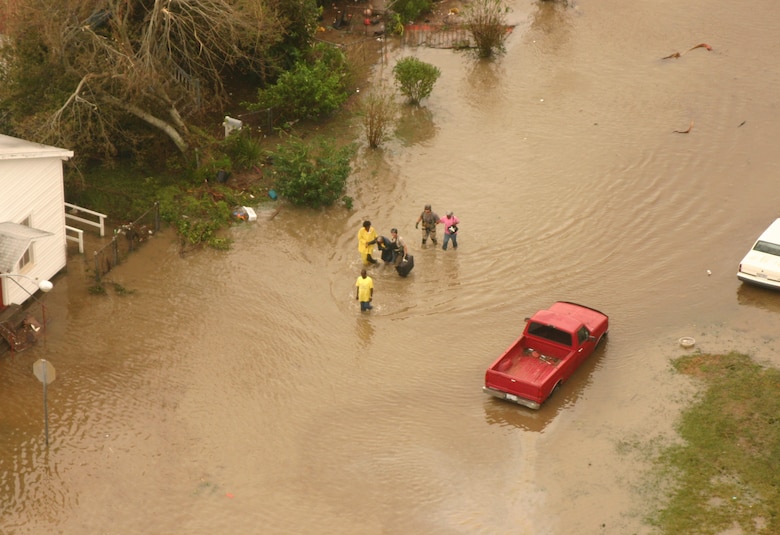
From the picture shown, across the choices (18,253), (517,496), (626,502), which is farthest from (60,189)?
(626,502)

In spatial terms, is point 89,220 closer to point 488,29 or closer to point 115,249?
point 115,249

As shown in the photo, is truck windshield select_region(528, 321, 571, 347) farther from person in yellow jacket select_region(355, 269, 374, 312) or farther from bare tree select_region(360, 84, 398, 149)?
bare tree select_region(360, 84, 398, 149)

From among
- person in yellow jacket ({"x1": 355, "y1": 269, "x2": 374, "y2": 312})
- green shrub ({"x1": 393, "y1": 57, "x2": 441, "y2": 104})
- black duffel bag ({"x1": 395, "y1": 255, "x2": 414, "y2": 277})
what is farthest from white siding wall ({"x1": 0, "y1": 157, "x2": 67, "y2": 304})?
green shrub ({"x1": 393, "y1": 57, "x2": 441, "y2": 104})

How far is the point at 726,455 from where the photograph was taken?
70.4ft

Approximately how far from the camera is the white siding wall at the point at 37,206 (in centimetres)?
2445

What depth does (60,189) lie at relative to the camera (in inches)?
1040

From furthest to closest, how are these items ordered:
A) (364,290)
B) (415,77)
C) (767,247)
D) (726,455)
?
1. (415,77)
2. (767,247)
3. (364,290)
4. (726,455)

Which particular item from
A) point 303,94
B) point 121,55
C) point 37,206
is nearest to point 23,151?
point 37,206

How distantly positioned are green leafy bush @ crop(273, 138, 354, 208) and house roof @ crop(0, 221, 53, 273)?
26.7 ft

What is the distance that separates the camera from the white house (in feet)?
78.1

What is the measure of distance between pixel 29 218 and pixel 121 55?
5767 mm

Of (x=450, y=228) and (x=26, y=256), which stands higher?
(x=450, y=228)

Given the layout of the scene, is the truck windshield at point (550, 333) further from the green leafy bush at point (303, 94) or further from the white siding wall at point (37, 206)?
the green leafy bush at point (303, 94)

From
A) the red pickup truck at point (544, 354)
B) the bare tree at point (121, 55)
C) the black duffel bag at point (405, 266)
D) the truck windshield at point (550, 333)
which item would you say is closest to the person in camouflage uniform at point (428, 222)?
the black duffel bag at point (405, 266)
